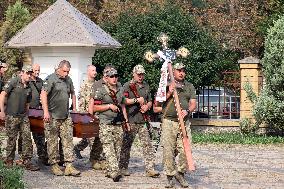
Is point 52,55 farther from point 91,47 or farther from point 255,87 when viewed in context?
point 255,87

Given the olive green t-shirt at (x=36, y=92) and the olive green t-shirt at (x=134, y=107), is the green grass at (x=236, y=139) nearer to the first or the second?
the olive green t-shirt at (x=36, y=92)

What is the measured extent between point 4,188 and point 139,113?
12.6ft

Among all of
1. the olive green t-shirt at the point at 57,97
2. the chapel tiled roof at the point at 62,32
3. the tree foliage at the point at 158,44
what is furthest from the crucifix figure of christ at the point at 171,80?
the tree foliage at the point at 158,44

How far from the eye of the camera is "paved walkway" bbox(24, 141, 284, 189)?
1124cm

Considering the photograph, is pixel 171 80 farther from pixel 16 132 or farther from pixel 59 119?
pixel 16 132

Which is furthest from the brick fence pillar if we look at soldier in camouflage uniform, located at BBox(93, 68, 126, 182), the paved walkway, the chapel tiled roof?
soldier in camouflage uniform, located at BBox(93, 68, 126, 182)

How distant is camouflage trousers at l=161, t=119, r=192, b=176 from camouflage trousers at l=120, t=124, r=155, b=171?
117 cm

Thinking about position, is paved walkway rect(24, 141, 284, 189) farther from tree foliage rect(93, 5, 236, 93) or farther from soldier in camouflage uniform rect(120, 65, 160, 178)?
tree foliage rect(93, 5, 236, 93)

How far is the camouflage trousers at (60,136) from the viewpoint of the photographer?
1205cm

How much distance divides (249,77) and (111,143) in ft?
34.3

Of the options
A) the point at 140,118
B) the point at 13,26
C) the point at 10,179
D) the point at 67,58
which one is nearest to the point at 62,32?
the point at 67,58

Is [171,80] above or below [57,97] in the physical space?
above

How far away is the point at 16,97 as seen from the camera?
12.5 m

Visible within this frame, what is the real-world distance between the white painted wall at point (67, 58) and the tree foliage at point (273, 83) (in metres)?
4.65
